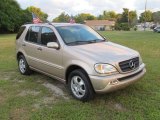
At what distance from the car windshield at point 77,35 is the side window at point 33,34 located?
0.92 metres

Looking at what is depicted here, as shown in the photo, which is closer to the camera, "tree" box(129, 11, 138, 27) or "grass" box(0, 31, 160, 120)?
"grass" box(0, 31, 160, 120)

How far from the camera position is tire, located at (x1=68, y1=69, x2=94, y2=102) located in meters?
5.22

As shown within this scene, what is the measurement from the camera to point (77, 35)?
6375 mm

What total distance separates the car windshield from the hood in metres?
0.30

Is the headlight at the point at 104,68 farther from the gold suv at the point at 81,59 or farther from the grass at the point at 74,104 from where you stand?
the grass at the point at 74,104

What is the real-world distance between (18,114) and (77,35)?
2518 mm

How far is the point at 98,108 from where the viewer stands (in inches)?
200

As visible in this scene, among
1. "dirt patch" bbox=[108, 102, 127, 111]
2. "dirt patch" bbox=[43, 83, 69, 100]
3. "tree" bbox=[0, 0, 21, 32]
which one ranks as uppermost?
"tree" bbox=[0, 0, 21, 32]

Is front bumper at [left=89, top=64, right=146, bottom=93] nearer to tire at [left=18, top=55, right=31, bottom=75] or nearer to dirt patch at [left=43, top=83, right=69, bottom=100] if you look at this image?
dirt patch at [left=43, top=83, right=69, bottom=100]

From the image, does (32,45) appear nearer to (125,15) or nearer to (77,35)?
(77,35)

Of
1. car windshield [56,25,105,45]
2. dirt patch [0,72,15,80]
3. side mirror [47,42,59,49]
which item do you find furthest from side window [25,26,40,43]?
dirt patch [0,72,15,80]

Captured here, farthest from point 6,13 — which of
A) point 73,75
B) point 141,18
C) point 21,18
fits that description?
point 141,18

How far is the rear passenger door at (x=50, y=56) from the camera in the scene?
19.7 ft

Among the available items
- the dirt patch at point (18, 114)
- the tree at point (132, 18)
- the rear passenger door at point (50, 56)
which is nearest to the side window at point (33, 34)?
the rear passenger door at point (50, 56)
